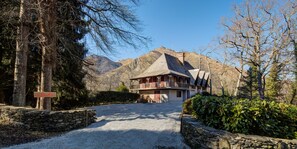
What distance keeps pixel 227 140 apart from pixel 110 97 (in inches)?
687

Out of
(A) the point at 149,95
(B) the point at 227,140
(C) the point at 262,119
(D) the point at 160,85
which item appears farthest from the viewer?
(A) the point at 149,95

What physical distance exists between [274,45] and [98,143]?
17.8 m

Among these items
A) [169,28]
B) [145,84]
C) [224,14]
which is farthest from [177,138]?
[145,84]

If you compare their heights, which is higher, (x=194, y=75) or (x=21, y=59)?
(x=194, y=75)

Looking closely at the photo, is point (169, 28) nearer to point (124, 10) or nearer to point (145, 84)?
point (124, 10)

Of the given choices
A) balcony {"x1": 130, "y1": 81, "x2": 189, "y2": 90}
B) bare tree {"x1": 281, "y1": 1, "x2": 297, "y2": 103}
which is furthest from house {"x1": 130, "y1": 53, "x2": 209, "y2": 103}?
bare tree {"x1": 281, "y1": 1, "x2": 297, "y2": 103}

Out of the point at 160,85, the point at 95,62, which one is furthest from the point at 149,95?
the point at 95,62

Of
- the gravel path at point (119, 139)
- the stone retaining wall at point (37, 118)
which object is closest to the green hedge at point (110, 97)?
the stone retaining wall at point (37, 118)

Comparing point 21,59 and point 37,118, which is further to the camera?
point 21,59

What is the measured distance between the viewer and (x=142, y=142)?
5.27 metres

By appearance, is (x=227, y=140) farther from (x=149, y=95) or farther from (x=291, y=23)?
(x=149, y=95)

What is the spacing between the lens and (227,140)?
399 centimetres

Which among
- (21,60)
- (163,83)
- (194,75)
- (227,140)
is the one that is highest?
(194,75)

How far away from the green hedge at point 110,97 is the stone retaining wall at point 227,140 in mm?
14759
